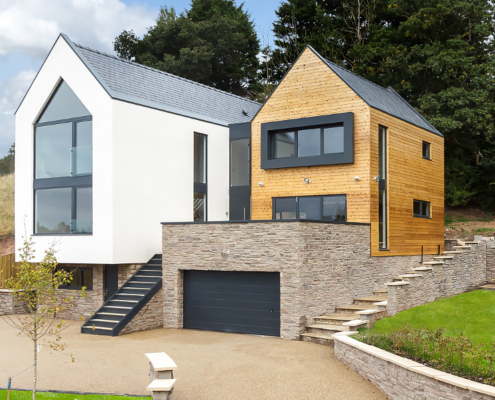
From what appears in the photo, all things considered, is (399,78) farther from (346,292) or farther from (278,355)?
(278,355)

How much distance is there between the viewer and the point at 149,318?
50.3 ft

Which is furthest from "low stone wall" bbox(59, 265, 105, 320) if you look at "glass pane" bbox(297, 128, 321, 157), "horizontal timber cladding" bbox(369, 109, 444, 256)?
"horizontal timber cladding" bbox(369, 109, 444, 256)

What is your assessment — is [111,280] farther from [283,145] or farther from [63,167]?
[283,145]

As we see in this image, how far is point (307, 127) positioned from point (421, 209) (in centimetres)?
550

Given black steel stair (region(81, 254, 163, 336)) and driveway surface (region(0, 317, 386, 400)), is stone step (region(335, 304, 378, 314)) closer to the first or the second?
driveway surface (region(0, 317, 386, 400))

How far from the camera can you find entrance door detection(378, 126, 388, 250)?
1712cm

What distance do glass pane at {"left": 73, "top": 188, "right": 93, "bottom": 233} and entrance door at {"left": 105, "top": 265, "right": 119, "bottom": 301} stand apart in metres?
1.48

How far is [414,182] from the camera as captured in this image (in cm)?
1917

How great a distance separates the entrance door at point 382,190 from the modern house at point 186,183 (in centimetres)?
4

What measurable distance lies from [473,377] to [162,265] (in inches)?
409

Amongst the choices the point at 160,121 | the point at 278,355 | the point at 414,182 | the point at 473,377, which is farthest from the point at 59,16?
the point at 473,377

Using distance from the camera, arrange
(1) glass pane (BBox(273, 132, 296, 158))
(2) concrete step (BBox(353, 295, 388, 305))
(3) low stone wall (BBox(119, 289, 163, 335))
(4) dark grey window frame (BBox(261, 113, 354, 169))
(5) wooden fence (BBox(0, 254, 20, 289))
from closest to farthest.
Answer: (3) low stone wall (BBox(119, 289, 163, 335)), (2) concrete step (BBox(353, 295, 388, 305)), (4) dark grey window frame (BBox(261, 113, 354, 169)), (1) glass pane (BBox(273, 132, 296, 158)), (5) wooden fence (BBox(0, 254, 20, 289))

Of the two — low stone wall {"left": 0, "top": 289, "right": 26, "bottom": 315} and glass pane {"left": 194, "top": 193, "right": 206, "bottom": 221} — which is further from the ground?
glass pane {"left": 194, "top": 193, "right": 206, "bottom": 221}

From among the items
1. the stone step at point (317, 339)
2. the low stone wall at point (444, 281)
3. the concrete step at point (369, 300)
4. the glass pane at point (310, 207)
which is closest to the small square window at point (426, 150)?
the low stone wall at point (444, 281)
